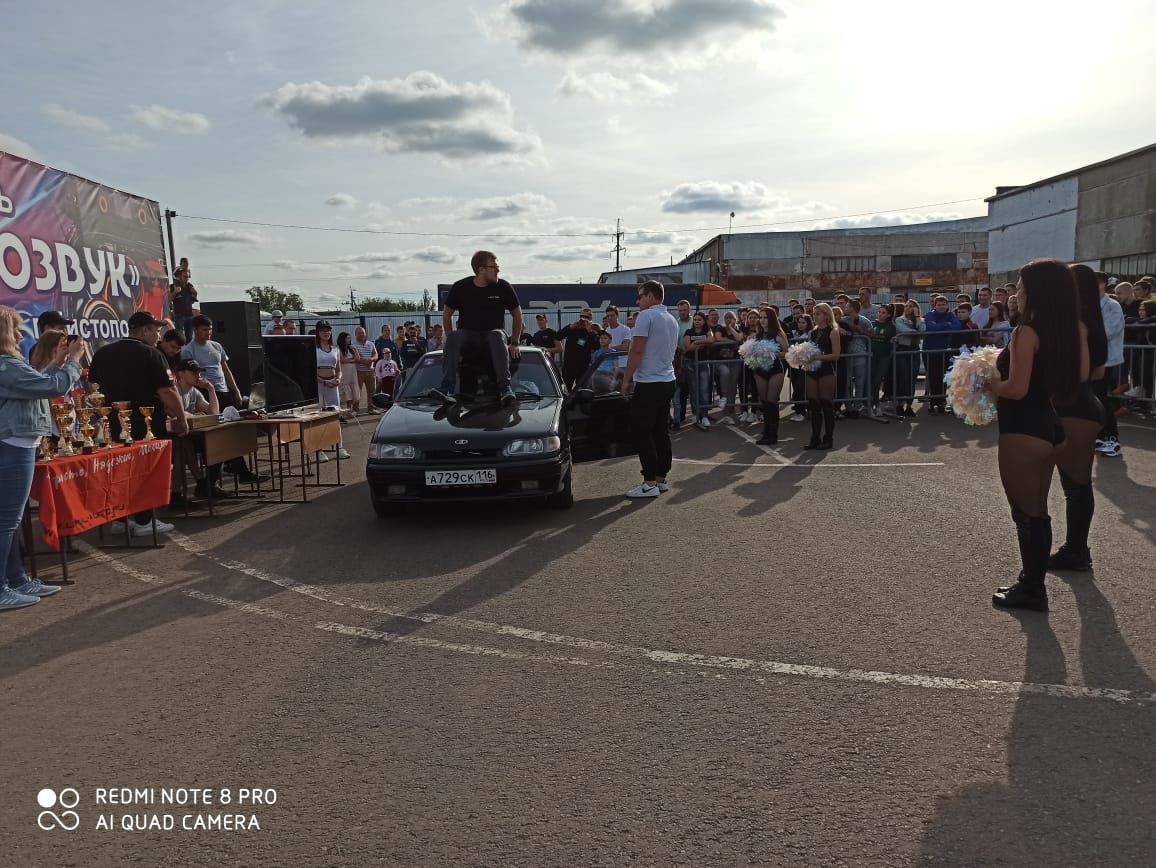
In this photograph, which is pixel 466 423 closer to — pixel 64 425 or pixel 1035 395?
pixel 64 425

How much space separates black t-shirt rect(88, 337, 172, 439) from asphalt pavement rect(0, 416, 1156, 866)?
4.54 ft

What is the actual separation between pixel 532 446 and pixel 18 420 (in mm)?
3743

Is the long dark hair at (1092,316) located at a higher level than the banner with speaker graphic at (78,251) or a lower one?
lower

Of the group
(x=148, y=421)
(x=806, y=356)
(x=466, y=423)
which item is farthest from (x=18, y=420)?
(x=806, y=356)

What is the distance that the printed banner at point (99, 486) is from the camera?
601 cm

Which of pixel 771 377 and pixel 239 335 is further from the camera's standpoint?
pixel 771 377

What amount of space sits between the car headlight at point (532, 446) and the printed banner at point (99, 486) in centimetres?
299

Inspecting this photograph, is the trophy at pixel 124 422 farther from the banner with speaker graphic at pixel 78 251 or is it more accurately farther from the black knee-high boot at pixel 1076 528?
the black knee-high boot at pixel 1076 528

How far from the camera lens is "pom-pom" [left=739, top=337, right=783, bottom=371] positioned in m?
12.7

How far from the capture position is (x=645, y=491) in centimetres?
856

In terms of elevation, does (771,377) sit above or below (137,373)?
below

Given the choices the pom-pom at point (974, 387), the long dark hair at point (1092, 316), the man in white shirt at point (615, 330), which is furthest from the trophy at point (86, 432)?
the man in white shirt at point (615, 330)

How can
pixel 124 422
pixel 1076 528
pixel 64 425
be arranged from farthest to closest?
pixel 124 422 → pixel 64 425 → pixel 1076 528

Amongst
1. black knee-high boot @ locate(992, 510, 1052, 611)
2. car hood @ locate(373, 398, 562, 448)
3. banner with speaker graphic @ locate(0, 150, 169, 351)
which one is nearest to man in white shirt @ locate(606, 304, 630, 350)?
car hood @ locate(373, 398, 562, 448)
